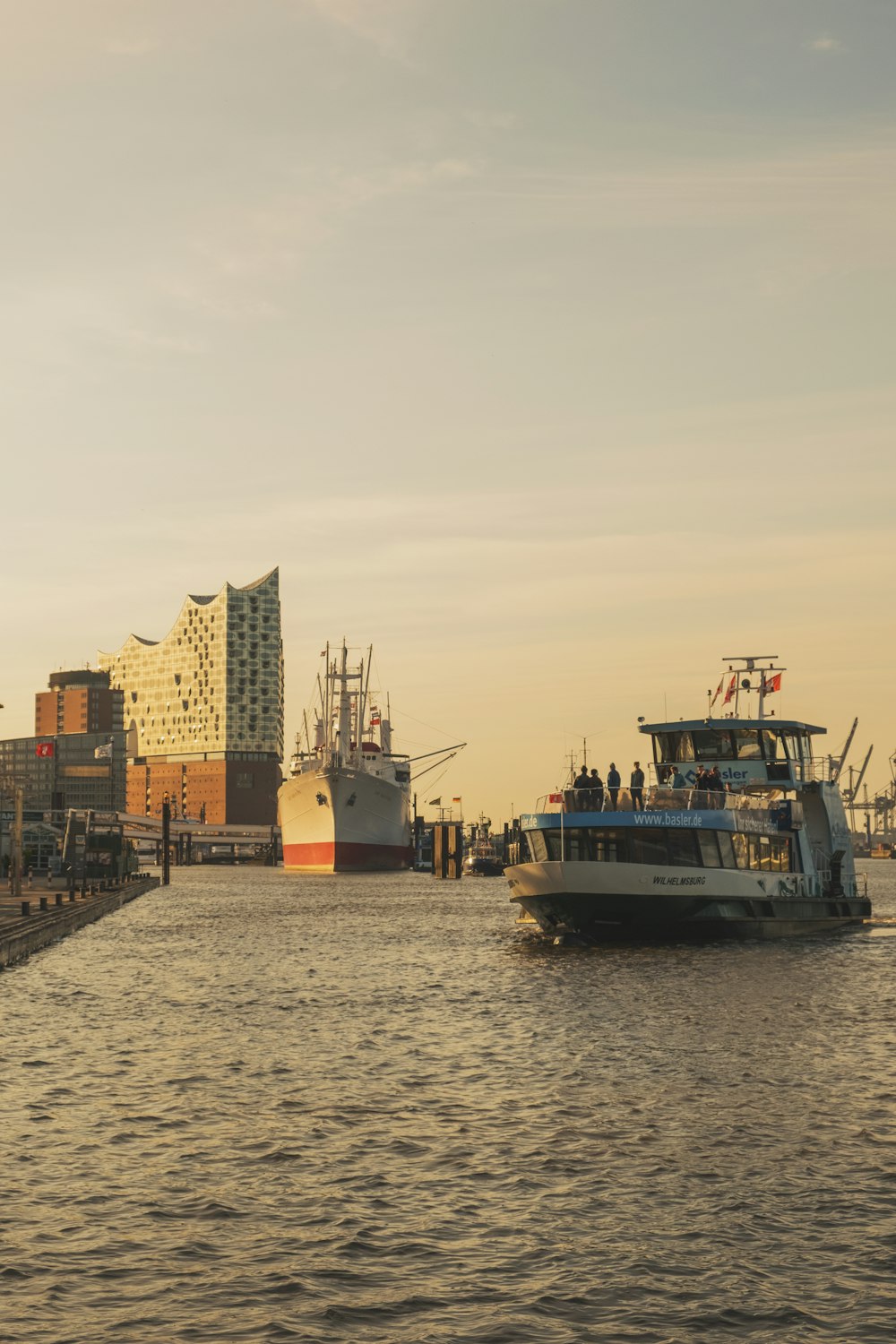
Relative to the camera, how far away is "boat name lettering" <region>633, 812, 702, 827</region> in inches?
2090

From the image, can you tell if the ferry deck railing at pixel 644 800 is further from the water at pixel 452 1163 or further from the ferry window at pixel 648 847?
the water at pixel 452 1163

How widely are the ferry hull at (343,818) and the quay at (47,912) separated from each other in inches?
Answer: 2087

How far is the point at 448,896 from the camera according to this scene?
12712cm

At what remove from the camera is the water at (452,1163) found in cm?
1452

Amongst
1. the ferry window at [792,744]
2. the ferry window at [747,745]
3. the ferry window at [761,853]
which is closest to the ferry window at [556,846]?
the ferry window at [761,853]

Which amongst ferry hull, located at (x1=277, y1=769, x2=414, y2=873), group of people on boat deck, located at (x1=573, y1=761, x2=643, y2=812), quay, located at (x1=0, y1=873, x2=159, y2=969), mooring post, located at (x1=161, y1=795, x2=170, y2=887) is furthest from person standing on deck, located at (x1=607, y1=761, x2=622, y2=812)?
ferry hull, located at (x1=277, y1=769, x2=414, y2=873)

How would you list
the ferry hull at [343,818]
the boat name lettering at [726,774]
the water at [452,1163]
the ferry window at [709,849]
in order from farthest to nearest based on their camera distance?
1. the ferry hull at [343,818]
2. the boat name lettering at [726,774]
3. the ferry window at [709,849]
4. the water at [452,1163]

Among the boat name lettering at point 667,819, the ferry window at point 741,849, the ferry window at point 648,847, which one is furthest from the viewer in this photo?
the ferry window at point 741,849

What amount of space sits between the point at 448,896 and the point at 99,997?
8560cm

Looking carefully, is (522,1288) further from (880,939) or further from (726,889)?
(880,939)

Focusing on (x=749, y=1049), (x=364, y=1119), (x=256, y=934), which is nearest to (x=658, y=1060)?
(x=749, y=1049)

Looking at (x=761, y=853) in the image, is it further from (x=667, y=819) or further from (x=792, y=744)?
(x=792, y=744)

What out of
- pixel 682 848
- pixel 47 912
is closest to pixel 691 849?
pixel 682 848

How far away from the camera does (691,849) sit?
177 ft
